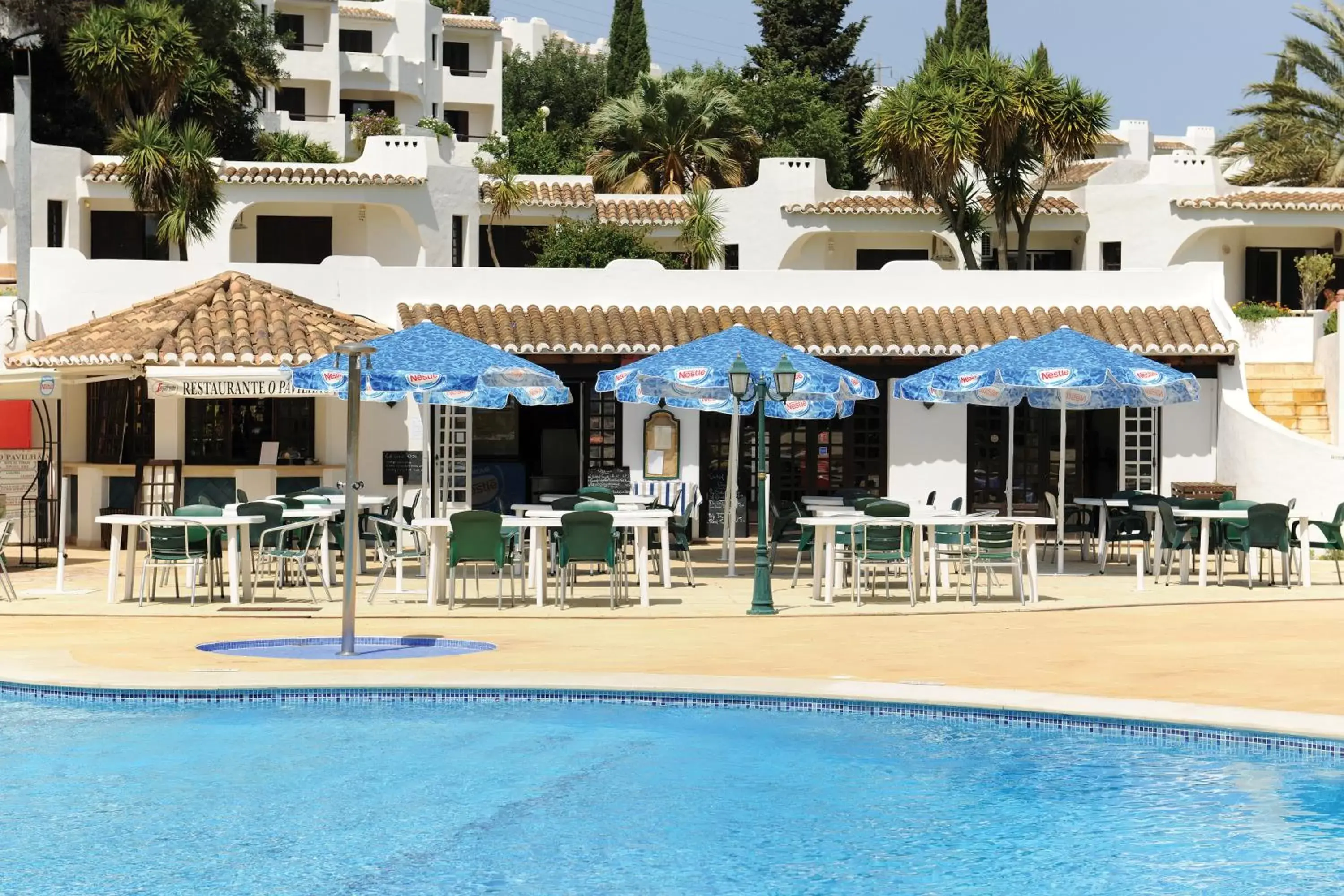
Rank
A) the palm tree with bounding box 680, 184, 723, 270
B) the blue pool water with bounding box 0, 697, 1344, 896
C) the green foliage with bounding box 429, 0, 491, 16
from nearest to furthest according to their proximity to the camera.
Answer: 1. the blue pool water with bounding box 0, 697, 1344, 896
2. the palm tree with bounding box 680, 184, 723, 270
3. the green foliage with bounding box 429, 0, 491, 16

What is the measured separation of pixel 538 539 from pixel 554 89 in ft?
197

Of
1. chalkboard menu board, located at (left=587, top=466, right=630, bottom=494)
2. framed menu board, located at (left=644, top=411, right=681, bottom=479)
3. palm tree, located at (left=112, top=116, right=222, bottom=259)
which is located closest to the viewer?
chalkboard menu board, located at (left=587, top=466, right=630, bottom=494)

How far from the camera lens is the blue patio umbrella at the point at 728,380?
19.0 metres

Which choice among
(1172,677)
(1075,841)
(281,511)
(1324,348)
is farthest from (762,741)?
(1324,348)

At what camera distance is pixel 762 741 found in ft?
36.6

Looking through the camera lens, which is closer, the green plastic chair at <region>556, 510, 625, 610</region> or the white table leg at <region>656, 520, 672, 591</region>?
the green plastic chair at <region>556, 510, 625, 610</region>

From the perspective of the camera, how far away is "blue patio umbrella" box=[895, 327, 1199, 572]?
1888 cm

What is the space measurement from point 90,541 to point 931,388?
11639 mm

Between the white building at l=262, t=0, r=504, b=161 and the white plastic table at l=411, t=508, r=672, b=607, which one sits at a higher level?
the white building at l=262, t=0, r=504, b=161

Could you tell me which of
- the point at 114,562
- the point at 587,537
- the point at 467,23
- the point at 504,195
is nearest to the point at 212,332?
the point at 114,562

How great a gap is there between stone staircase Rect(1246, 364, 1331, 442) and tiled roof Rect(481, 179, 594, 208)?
739 inches

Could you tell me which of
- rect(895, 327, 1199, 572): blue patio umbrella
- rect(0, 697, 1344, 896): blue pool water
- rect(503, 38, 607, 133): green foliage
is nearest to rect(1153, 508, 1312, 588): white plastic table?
rect(895, 327, 1199, 572): blue patio umbrella

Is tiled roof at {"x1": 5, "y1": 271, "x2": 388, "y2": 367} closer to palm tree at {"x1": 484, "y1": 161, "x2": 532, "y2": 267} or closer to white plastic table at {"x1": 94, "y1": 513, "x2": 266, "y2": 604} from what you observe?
white plastic table at {"x1": 94, "y1": 513, "x2": 266, "y2": 604}

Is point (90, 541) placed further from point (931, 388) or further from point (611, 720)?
point (611, 720)
